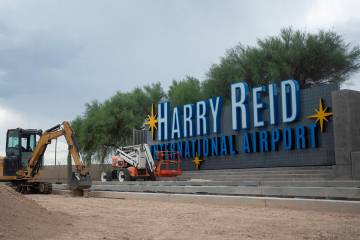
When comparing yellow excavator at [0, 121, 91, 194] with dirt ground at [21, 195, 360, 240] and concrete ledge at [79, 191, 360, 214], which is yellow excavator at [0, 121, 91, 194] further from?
dirt ground at [21, 195, 360, 240]

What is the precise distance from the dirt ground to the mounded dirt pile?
0.81 feet

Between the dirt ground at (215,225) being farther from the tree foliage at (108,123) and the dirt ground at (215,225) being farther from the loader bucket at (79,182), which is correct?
the tree foliage at (108,123)

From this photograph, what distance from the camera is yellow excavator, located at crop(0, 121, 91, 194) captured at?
962 inches

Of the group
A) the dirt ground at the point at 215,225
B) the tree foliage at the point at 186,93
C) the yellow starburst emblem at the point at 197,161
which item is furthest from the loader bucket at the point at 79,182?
the tree foliage at the point at 186,93

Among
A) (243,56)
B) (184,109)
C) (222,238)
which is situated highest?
(243,56)

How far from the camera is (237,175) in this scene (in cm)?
2900

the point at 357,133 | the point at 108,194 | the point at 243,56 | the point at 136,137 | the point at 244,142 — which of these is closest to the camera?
the point at 108,194

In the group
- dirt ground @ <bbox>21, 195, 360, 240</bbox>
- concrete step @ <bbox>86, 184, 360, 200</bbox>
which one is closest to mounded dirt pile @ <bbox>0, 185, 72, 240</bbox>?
dirt ground @ <bbox>21, 195, 360, 240</bbox>

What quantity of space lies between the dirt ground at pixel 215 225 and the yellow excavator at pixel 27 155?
11167 millimetres

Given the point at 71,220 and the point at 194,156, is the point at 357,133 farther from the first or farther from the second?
the point at 71,220

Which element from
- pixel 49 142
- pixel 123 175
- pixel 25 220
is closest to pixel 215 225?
pixel 25 220

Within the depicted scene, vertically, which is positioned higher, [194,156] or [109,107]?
[109,107]

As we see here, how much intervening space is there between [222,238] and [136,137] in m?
31.7

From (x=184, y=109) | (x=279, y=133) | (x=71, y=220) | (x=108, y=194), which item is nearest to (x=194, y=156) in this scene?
(x=184, y=109)
